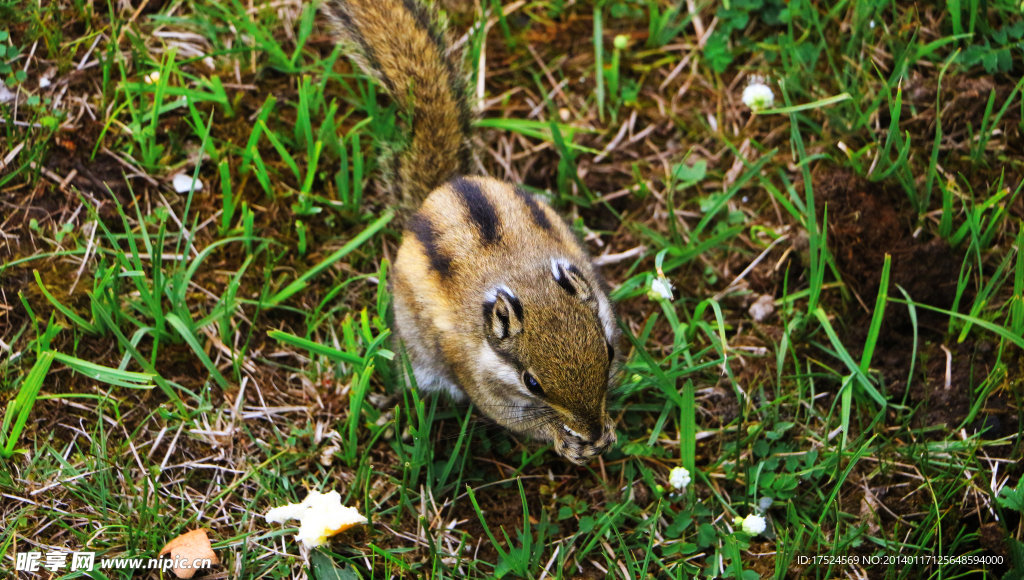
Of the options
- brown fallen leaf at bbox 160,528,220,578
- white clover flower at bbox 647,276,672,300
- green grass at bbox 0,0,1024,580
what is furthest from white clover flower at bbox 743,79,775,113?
brown fallen leaf at bbox 160,528,220,578

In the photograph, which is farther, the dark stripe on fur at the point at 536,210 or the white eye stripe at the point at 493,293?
the dark stripe on fur at the point at 536,210

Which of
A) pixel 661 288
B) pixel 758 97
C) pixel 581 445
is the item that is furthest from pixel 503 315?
pixel 758 97

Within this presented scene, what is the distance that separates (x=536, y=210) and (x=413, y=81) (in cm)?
93

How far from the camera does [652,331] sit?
13.0 ft

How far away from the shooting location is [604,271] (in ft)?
13.6

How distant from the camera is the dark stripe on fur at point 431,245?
3455 millimetres

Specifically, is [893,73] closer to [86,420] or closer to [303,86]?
[303,86]

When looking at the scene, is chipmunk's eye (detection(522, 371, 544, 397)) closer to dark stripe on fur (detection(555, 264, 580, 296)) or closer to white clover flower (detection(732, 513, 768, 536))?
dark stripe on fur (detection(555, 264, 580, 296))

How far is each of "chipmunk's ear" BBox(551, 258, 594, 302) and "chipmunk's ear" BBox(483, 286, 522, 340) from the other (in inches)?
8.0

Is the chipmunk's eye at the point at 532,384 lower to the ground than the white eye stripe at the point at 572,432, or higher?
higher

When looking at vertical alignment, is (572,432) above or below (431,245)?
below

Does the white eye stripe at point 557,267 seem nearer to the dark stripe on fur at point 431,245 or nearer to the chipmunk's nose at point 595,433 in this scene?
the dark stripe on fur at point 431,245

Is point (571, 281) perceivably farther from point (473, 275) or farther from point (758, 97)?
point (758, 97)

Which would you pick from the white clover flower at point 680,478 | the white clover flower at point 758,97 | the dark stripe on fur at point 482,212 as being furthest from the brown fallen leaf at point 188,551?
the white clover flower at point 758,97
